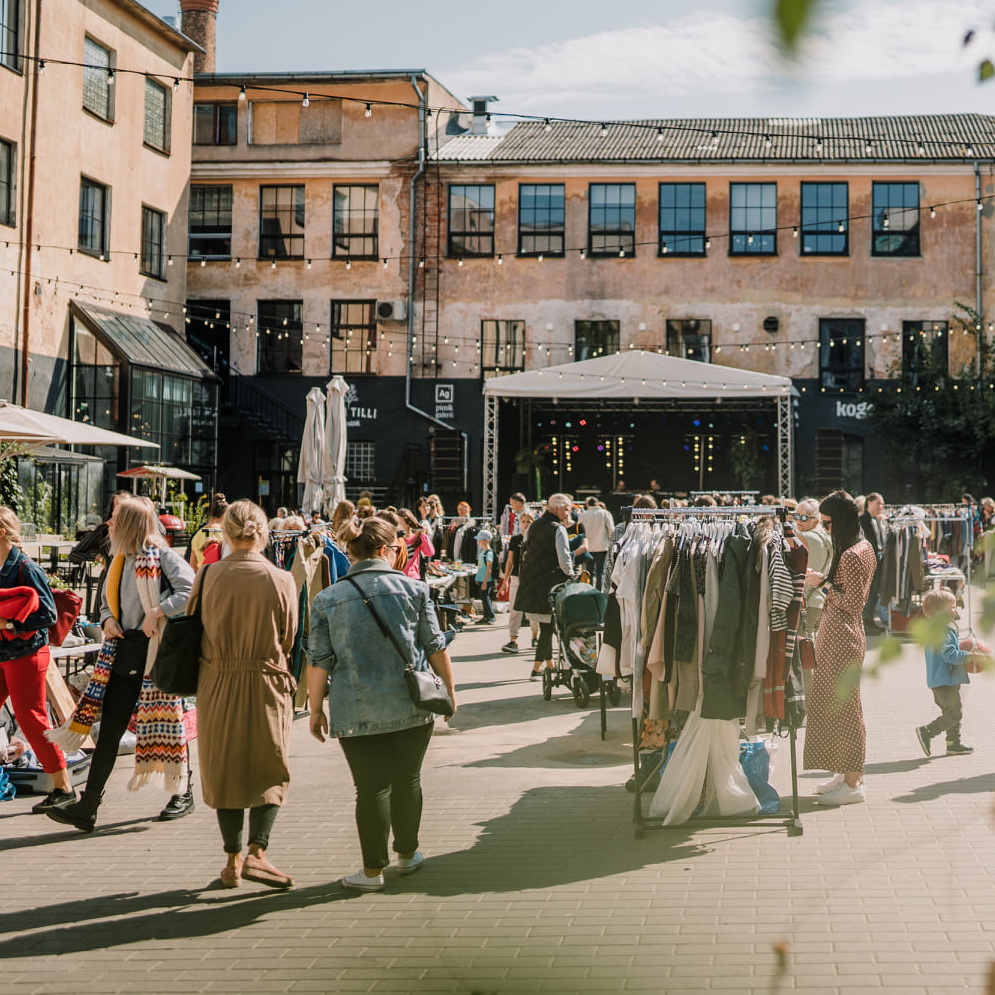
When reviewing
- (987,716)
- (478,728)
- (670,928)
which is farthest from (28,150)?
(670,928)

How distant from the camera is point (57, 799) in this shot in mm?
7719

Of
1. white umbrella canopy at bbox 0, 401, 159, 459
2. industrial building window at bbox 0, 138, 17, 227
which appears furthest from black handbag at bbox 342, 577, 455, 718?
industrial building window at bbox 0, 138, 17, 227

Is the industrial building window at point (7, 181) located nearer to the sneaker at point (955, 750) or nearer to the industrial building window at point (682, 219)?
the industrial building window at point (682, 219)

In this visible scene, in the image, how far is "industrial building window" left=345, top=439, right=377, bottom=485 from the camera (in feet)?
112

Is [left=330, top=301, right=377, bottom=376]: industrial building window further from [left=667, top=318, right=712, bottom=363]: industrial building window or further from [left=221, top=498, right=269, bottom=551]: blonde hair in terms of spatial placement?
[left=221, top=498, right=269, bottom=551]: blonde hair

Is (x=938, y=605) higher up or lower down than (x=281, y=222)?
lower down

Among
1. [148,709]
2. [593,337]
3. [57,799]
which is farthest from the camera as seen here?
[593,337]

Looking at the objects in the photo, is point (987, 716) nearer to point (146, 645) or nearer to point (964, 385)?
point (146, 645)

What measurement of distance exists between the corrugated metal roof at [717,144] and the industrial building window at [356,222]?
7.43ft

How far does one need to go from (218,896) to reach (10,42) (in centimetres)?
2219

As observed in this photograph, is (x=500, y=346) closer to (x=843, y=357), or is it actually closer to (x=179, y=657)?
(x=843, y=357)

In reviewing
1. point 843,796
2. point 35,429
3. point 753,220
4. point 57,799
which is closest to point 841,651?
point 843,796

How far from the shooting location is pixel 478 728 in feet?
34.6

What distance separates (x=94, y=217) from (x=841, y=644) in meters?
23.9
